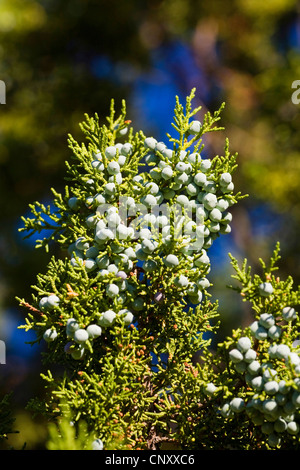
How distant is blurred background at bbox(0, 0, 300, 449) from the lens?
2900 mm

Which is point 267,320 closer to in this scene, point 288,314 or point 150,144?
point 288,314

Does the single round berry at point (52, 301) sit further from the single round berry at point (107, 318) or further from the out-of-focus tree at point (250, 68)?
the out-of-focus tree at point (250, 68)

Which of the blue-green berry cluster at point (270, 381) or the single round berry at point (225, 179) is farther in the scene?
the single round berry at point (225, 179)

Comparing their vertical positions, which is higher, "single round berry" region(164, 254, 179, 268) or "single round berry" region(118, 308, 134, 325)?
"single round berry" region(164, 254, 179, 268)

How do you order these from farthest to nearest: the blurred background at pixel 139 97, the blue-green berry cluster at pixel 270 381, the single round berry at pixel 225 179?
the blurred background at pixel 139 97, the single round berry at pixel 225 179, the blue-green berry cluster at pixel 270 381

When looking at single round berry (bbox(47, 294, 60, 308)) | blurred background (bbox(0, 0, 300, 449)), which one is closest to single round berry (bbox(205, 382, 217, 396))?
single round berry (bbox(47, 294, 60, 308))

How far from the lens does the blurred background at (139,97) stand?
9.52 ft

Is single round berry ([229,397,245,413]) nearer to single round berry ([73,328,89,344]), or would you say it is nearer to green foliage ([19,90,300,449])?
green foliage ([19,90,300,449])

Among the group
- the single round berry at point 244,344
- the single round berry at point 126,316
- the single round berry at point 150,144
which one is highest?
the single round berry at point 150,144

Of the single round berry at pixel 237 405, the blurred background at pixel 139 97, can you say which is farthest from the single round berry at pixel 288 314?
the blurred background at pixel 139 97

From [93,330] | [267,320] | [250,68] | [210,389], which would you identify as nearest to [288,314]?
[267,320]

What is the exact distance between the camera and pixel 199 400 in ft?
2.20

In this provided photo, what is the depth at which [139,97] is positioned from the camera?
390 centimetres

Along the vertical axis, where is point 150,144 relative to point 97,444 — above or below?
above
